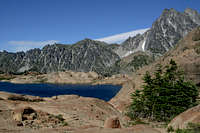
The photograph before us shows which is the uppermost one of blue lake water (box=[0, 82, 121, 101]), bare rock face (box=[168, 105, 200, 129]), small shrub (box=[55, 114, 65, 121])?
blue lake water (box=[0, 82, 121, 101])

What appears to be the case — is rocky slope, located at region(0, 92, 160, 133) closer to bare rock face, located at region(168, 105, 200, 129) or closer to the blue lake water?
bare rock face, located at region(168, 105, 200, 129)

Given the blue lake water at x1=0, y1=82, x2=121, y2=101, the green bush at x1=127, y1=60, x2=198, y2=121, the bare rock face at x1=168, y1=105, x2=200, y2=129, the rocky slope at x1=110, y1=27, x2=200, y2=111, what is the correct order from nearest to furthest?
the bare rock face at x1=168, y1=105, x2=200, y2=129
the green bush at x1=127, y1=60, x2=198, y2=121
the rocky slope at x1=110, y1=27, x2=200, y2=111
the blue lake water at x1=0, y1=82, x2=121, y2=101

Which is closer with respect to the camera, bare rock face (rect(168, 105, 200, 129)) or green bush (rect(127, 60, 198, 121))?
bare rock face (rect(168, 105, 200, 129))

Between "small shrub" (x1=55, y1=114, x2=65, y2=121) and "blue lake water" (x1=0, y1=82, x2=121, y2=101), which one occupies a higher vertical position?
"blue lake water" (x1=0, y1=82, x2=121, y2=101)

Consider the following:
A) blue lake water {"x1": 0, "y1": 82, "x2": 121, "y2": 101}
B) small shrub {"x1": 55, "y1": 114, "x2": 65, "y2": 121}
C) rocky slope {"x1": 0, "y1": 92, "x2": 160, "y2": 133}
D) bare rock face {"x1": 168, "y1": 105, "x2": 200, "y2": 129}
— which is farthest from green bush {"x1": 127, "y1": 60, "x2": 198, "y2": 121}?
blue lake water {"x1": 0, "y1": 82, "x2": 121, "y2": 101}

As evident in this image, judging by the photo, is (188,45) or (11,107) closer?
(11,107)

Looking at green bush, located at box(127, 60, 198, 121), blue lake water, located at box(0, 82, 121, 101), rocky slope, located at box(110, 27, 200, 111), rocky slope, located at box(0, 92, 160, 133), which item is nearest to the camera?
rocky slope, located at box(0, 92, 160, 133)

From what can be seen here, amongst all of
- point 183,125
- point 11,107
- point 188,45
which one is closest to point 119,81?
point 188,45

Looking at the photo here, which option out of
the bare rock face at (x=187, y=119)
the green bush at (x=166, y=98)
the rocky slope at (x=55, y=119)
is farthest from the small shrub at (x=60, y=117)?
the bare rock face at (x=187, y=119)

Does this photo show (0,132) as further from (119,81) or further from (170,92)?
(119,81)

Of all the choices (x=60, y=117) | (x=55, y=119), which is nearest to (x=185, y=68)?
(x=60, y=117)

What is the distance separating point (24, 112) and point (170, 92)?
25.9 m

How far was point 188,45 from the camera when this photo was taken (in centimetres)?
6084

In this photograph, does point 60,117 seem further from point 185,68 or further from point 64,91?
point 64,91
